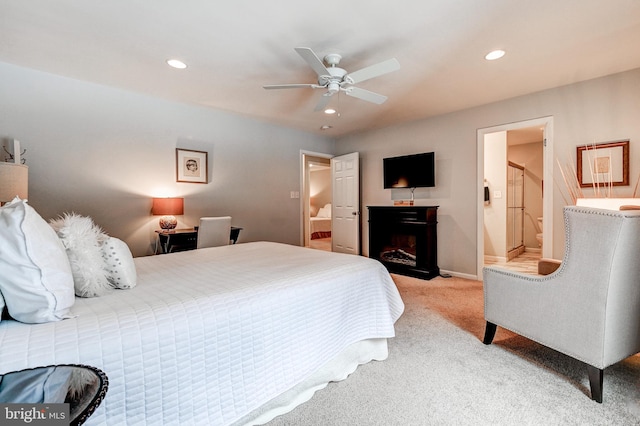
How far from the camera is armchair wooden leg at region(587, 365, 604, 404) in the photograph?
1472mm

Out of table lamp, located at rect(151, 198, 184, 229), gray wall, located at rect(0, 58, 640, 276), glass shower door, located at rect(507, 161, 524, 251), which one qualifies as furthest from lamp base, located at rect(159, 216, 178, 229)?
glass shower door, located at rect(507, 161, 524, 251)

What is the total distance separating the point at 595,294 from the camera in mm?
1497

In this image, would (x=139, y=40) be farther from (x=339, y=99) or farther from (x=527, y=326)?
(x=527, y=326)

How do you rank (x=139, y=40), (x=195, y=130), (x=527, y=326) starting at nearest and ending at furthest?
(x=527, y=326) → (x=139, y=40) → (x=195, y=130)

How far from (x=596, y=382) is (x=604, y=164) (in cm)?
253

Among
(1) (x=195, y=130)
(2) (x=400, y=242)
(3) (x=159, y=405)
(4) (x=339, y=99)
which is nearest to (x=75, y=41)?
(1) (x=195, y=130)

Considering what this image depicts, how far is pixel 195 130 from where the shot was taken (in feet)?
12.8

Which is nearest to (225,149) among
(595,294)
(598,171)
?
(595,294)

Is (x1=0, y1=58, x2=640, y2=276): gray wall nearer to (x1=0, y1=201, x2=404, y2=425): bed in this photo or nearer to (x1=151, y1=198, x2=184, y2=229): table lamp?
(x1=151, y1=198, x2=184, y2=229): table lamp

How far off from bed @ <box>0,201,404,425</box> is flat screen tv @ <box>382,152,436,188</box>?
108 inches

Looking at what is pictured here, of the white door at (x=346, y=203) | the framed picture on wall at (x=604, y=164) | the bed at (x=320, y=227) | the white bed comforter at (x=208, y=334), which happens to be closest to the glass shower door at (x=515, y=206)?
the framed picture on wall at (x=604, y=164)

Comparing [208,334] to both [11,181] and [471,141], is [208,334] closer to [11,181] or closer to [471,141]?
[11,181]

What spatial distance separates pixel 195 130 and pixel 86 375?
3.75 m

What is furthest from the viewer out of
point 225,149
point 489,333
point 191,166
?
point 225,149
